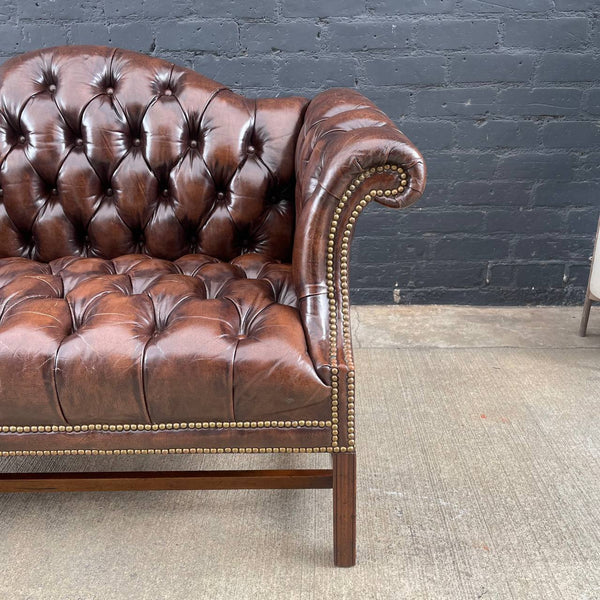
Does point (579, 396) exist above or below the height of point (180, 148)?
below

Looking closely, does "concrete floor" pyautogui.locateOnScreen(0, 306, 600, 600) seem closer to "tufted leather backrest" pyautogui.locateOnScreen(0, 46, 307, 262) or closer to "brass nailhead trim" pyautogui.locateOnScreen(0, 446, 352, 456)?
"brass nailhead trim" pyautogui.locateOnScreen(0, 446, 352, 456)

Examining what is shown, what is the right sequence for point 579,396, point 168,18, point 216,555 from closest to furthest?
point 216,555 → point 579,396 → point 168,18

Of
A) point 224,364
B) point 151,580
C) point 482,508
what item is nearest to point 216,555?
point 151,580

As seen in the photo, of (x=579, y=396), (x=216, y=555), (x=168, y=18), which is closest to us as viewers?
(x=216, y=555)

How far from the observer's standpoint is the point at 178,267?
1.60m

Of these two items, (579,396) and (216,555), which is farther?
(579,396)

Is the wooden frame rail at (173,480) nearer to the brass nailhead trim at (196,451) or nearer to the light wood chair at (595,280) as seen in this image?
the brass nailhead trim at (196,451)

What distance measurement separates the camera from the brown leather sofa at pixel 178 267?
3.90ft

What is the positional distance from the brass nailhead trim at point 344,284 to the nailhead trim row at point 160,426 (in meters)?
0.05

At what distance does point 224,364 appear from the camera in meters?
1.18

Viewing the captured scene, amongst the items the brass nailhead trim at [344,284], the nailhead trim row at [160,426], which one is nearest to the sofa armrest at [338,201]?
the brass nailhead trim at [344,284]

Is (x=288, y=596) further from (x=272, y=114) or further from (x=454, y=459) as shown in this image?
(x=272, y=114)

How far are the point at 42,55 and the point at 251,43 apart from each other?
784mm

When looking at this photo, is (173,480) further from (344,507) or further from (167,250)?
(167,250)
